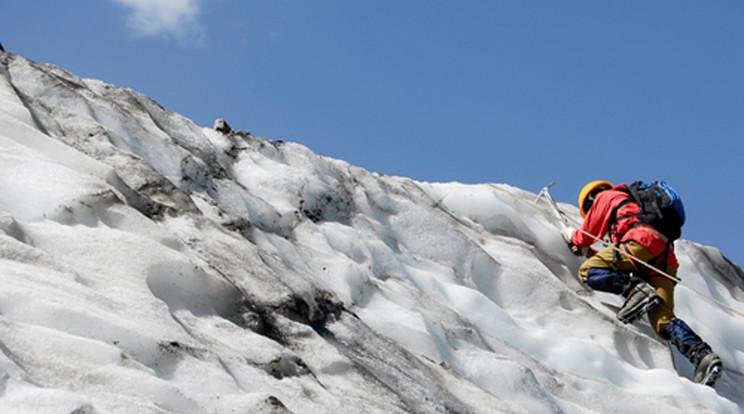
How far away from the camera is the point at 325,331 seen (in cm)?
470

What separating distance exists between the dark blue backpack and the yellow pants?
0.31 m

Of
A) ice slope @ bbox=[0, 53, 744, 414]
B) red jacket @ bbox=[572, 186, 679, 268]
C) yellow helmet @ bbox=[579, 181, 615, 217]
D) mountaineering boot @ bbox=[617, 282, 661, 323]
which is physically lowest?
ice slope @ bbox=[0, 53, 744, 414]

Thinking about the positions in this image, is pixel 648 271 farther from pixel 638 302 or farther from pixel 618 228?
pixel 618 228

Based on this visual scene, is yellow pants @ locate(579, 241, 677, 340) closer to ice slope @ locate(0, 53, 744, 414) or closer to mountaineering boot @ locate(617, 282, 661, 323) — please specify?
mountaineering boot @ locate(617, 282, 661, 323)

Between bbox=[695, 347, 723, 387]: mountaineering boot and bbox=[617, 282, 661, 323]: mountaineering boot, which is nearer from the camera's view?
bbox=[695, 347, 723, 387]: mountaineering boot

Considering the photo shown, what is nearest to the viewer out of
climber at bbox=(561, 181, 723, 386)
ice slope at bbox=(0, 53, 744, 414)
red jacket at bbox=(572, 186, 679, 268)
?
ice slope at bbox=(0, 53, 744, 414)


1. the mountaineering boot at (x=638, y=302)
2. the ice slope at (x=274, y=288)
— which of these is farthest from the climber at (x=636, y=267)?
the ice slope at (x=274, y=288)

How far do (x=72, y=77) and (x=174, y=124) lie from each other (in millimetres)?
935

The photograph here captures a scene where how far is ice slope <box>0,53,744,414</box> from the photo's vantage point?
3205 millimetres

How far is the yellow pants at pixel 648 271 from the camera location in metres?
7.20

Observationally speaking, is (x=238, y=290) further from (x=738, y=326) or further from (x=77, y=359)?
(x=738, y=326)

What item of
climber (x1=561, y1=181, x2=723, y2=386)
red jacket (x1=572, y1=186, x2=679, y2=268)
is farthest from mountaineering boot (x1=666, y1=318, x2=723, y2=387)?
red jacket (x1=572, y1=186, x2=679, y2=268)

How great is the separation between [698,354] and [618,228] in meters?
1.56

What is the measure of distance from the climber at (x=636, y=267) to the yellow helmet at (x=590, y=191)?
15.4 inches
